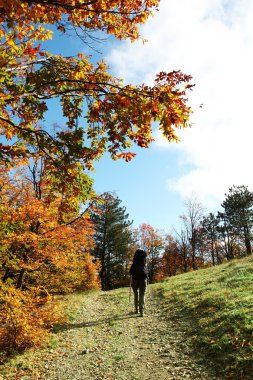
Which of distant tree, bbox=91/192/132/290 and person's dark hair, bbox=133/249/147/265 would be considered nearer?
person's dark hair, bbox=133/249/147/265

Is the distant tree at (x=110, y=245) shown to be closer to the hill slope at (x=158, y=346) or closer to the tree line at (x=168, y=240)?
the tree line at (x=168, y=240)

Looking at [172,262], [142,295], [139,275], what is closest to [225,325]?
[142,295]

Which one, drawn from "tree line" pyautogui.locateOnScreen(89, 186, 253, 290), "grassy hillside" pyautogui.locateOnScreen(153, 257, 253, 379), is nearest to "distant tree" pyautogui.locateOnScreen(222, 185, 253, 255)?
"tree line" pyautogui.locateOnScreen(89, 186, 253, 290)

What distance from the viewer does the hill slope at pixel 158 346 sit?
5906 millimetres

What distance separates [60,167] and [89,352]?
509 centimetres

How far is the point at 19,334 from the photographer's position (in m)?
8.59

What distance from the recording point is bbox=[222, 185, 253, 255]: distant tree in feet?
143

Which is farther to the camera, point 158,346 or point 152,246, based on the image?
point 152,246

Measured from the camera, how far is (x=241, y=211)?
45.1m

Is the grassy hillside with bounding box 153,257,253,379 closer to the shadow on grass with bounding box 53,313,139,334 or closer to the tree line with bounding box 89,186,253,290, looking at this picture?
the shadow on grass with bounding box 53,313,139,334

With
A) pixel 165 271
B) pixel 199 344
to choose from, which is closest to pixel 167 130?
pixel 199 344

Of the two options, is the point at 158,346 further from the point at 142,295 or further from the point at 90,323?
the point at 90,323

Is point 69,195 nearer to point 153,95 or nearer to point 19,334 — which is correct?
point 153,95

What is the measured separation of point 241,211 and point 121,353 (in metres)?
41.7
